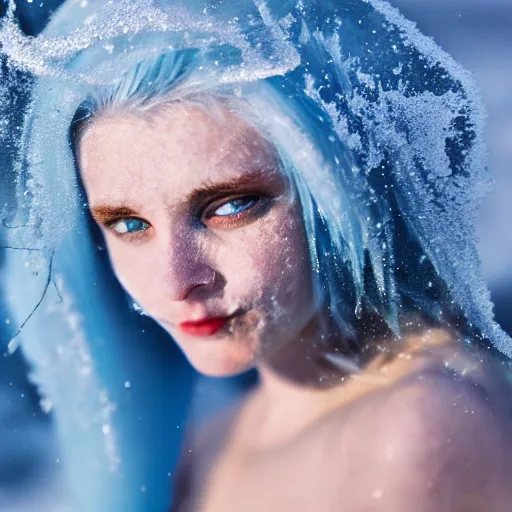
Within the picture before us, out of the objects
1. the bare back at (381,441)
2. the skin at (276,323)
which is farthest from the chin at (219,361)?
the bare back at (381,441)

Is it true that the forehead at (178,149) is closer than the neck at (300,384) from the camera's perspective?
Yes

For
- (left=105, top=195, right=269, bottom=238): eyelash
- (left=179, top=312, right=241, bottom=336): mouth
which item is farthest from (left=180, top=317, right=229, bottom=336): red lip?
(left=105, top=195, right=269, bottom=238): eyelash

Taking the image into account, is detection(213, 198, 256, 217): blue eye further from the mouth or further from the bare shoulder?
the bare shoulder

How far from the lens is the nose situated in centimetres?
75

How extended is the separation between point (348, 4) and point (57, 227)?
1.36 ft

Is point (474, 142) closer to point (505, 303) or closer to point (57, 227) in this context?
point (505, 303)

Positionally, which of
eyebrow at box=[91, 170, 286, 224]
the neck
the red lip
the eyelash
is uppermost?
eyebrow at box=[91, 170, 286, 224]

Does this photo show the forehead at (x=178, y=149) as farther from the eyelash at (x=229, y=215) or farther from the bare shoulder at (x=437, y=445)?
the bare shoulder at (x=437, y=445)

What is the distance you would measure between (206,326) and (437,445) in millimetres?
275

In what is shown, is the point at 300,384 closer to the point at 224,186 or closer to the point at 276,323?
the point at 276,323

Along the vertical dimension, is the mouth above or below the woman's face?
Answer: below

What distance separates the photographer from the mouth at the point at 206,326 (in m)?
0.78

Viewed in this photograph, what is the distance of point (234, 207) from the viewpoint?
74 cm

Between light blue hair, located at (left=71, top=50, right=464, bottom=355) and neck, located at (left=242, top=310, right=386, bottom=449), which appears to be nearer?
light blue hair, located at (left=71, top=50, right=464, bottom=355)
